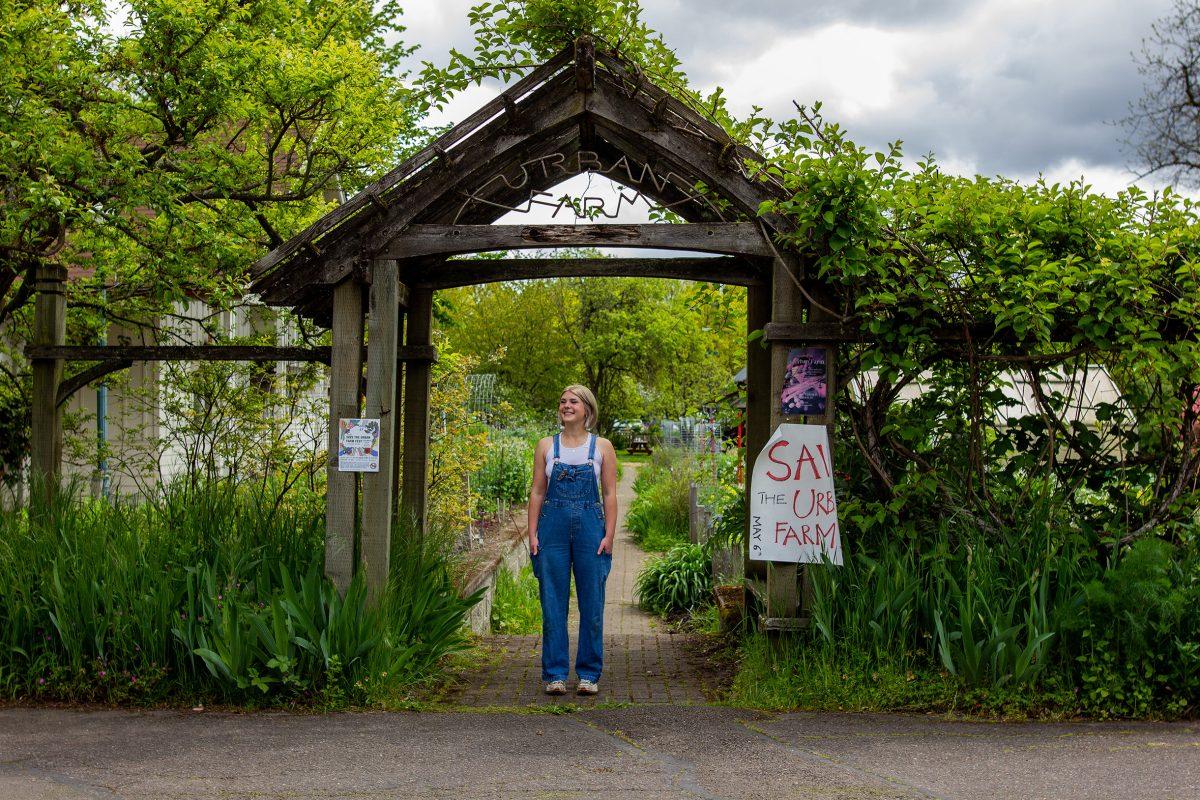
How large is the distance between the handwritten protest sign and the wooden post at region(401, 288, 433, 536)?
2661 millimetres

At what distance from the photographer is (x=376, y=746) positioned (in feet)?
18.2

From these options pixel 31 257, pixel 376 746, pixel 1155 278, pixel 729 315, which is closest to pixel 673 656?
pixel 729 315

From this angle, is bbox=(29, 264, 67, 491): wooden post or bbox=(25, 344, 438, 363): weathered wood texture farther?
bbox=(29, 264, 67, 491): wooden post

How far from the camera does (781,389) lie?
22.8ft

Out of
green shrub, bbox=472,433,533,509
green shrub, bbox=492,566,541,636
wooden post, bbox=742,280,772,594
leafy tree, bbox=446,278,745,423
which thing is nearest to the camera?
wooden post, bbox=742,280,772,594

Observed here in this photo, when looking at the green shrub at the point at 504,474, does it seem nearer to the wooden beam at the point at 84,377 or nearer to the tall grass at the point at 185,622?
the wooden beam at the point at 84,377

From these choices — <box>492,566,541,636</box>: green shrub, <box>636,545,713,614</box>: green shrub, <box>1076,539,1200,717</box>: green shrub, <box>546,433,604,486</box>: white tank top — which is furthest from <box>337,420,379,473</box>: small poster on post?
<box>636,545,713,614</box>: green shrub

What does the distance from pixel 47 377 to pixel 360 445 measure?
2.78 m

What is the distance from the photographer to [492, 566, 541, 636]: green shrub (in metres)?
10.7

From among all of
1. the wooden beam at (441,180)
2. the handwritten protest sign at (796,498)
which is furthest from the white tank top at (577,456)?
the wooden beam at (441,180)

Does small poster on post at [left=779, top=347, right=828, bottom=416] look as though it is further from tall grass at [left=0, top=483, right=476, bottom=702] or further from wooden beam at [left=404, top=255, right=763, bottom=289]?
tall grass at [left=0, top=483, right=476, bottom=702]

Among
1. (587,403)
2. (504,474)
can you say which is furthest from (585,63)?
(504,474)

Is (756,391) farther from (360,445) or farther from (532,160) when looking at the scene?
(360,445)

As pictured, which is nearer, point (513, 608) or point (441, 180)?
point (441, 180)
